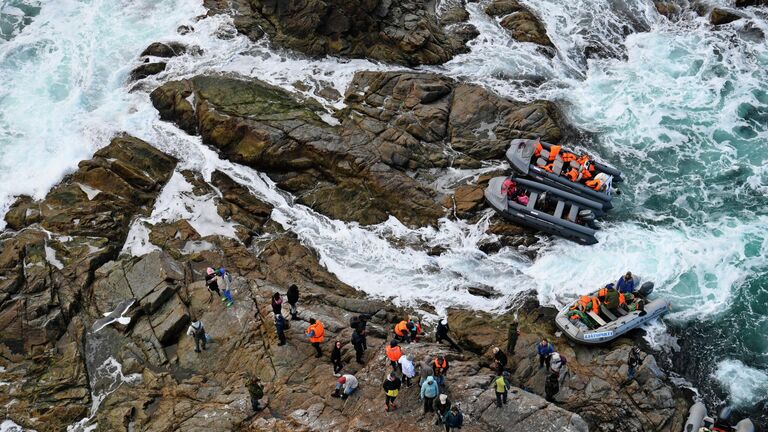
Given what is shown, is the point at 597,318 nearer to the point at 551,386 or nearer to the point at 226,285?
the point at 551,386

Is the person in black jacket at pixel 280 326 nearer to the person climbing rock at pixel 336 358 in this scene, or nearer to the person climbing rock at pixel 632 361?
the person climbing rock at pixel 336 358

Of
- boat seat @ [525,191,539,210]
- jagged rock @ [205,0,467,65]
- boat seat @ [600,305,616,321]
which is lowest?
boat seat @ [600,305,616,321]

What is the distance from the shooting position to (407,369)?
55.2 ft

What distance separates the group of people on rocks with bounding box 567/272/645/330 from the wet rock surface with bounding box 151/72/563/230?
21.5ft

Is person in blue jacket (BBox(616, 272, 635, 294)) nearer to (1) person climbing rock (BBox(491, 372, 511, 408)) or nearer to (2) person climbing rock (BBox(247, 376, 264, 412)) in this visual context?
(1) person climbing rock (BBox(491, 372, 511, 408))

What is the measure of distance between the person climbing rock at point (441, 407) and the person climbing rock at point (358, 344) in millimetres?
2692

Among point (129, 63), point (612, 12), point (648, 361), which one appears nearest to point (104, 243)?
point (129, 63)

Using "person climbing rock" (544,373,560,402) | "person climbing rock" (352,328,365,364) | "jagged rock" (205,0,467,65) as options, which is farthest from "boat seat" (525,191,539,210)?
"person climbing rock" (352,328,365,364)

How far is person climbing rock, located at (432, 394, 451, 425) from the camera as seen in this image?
15836mm

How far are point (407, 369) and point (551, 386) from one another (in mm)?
4418

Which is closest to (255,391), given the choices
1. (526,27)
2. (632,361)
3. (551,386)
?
(551,386)

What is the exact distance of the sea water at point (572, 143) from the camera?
23.1 metres

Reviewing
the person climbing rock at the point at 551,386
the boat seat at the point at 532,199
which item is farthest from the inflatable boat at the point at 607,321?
the boat seat at the point at 532,199

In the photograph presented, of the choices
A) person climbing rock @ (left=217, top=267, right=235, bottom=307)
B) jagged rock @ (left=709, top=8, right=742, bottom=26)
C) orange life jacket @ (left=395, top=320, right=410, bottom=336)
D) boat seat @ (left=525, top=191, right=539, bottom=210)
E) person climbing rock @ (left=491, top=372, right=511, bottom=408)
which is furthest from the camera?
jagged rock @ (left=709, top=8, right=742, bottom=26)
